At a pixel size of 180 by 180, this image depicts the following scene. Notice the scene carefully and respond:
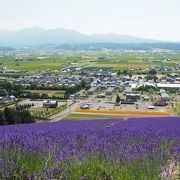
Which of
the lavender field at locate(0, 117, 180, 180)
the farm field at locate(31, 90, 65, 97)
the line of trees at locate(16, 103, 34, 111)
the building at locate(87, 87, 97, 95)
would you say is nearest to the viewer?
the lavender field at locate(0, 117, 180, 180)

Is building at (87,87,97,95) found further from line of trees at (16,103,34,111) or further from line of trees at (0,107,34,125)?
line of trees at (0,107,34,125)

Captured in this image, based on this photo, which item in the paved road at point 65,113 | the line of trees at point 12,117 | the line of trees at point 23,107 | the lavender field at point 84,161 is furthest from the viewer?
the line of trees at point 23,107

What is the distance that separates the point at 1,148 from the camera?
5902mm

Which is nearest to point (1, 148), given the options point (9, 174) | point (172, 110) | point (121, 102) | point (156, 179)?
point (9, 174)

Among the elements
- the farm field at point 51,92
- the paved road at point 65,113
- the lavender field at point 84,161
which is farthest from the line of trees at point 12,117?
the farm field at point 51,92

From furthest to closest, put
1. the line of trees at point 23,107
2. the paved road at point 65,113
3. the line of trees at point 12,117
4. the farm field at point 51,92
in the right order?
the farm field at point 51,92, the line of trees at point 23,107, the paved road at point 65,113, the line of trees at point 12,117

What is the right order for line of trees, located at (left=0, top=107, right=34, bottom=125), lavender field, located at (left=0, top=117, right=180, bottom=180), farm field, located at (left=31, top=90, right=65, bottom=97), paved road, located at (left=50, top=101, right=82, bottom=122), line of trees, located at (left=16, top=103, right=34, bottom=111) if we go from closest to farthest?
1. lavender field, located at (left=0, top=117, right=180, bottom=180)
2. line of trees, located at (left=0, top=107, right=34, bottom=125)
3. paved road, located at (left=50, top=101, right=82, bottom=122)
4. line of trees, located at (left=16, top=103, right=34, bottom=111)
5. farm field, located at (left=31, top=90, right=65, bottom=97)

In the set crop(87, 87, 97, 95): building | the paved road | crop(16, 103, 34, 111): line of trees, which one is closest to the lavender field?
the paved road

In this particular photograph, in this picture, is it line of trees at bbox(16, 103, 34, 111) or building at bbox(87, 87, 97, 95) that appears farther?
building at bbox(87, 87, 97, 95)

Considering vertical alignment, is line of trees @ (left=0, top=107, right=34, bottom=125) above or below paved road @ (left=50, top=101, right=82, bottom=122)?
above

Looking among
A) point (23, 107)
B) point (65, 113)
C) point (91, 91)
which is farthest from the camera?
point (91, 91)

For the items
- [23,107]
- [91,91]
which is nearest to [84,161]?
[23,107]

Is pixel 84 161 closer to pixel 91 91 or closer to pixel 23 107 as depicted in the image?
pixel 23 107

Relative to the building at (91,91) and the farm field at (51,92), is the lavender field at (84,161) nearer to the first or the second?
the farm field at (51,92)
